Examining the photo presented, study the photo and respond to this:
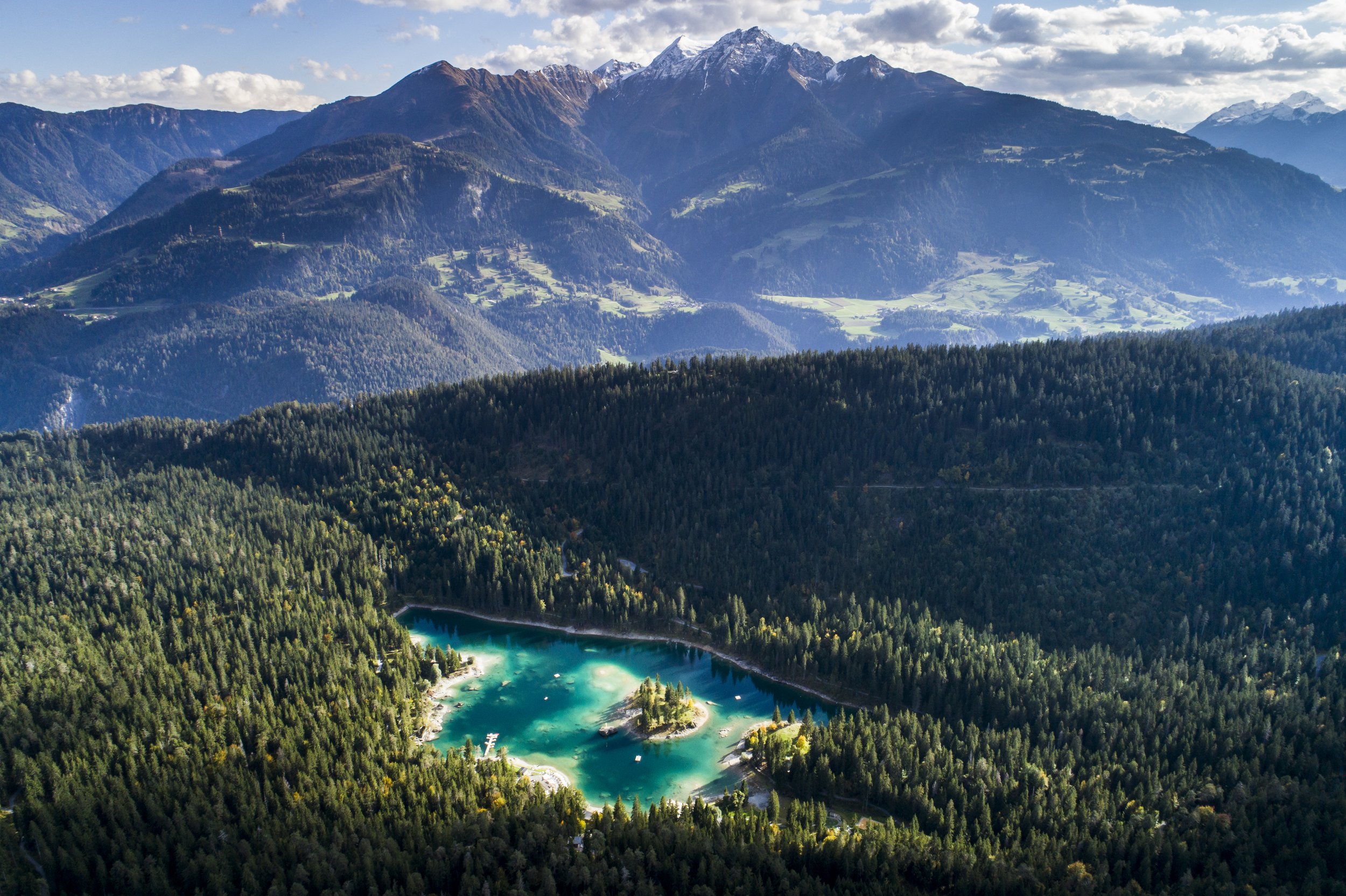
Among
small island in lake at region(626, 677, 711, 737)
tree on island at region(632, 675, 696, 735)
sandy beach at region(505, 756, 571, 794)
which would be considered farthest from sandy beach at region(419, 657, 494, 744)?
tree on island at region(632, 675, 696, 735)

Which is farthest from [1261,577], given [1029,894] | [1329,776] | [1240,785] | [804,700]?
[1029,894]

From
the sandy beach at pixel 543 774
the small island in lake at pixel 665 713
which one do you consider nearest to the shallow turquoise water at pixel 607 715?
the sandy beach at pixel 543 774

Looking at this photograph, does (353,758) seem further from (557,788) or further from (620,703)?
(620,703)

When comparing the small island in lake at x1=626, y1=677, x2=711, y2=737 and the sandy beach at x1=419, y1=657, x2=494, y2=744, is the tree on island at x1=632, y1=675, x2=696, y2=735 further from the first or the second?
the sandy beach at x1=419, y1=657, x2=494, y2=744

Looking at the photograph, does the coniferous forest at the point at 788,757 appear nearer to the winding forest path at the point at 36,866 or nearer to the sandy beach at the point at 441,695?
the winding forest path at the point at 36,866

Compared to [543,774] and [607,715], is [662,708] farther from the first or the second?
[543,774]

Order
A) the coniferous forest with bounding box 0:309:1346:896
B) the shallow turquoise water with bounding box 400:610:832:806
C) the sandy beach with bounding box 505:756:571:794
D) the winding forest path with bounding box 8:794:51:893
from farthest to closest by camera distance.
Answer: the shallow turquoise water with bounding box 400:610:832:806 → the sandy beach with bounding box 505:756:571:794 → the coniferous forest with bounding box 0:309:1346:896 → the winding forest path with bounding box 8:794:51:893
